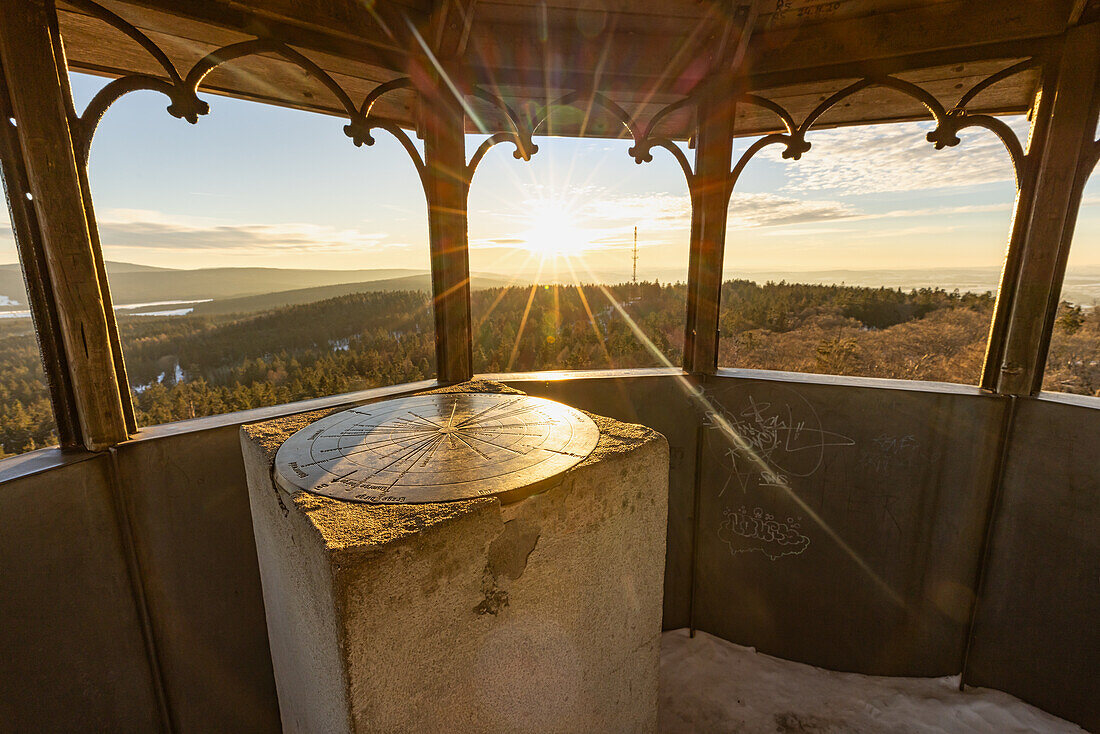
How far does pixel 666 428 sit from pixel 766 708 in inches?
86.7

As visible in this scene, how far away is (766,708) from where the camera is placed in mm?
3482

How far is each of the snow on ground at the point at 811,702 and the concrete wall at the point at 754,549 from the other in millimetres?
136

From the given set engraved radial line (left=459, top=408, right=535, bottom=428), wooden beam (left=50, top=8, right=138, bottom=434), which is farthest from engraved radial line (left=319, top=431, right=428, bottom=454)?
wooden beam (left=50, top=8, right=138, bottom=434)

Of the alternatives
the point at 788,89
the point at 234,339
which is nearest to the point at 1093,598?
the point at 788,89

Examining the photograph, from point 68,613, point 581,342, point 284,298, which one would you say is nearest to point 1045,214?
point 68,613

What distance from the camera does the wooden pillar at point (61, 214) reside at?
2209 millimetres

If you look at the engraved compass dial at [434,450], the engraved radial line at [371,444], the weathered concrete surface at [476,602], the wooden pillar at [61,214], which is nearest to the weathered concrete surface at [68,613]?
the wooden pillar at [61,214]

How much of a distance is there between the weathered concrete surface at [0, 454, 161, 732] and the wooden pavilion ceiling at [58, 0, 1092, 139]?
266 cm

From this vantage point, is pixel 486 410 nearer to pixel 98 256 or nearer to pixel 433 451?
pixel 433 451

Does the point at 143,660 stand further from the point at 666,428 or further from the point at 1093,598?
the point at 1093,598

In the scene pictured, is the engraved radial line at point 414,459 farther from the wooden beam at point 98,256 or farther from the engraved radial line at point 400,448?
the wooden beam at point 98,256

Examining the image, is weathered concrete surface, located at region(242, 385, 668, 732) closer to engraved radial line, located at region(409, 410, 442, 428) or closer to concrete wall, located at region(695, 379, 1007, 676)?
engraved radial line, located at region(409, 410, 442, 428)

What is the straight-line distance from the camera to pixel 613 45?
12.2 ft

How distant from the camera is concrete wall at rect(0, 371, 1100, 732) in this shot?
7.57 ft
